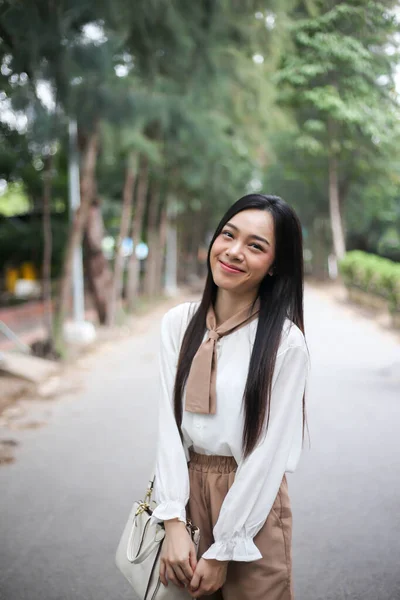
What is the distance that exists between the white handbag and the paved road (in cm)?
129

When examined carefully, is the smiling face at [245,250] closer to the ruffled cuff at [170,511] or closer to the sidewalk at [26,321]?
the ruffled cuff at [170,511]

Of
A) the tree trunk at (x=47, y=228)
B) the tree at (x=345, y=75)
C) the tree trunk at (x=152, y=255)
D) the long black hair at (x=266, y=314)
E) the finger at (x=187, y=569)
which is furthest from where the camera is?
the tree trunk at (x=152, y=255)

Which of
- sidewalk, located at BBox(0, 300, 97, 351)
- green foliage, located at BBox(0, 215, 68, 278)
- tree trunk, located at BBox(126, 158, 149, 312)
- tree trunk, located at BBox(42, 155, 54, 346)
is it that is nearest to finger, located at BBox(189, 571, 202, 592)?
tree trunk, located at BBox(42, 155, 54, 346)

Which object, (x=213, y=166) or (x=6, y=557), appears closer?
(x=6, y=557)

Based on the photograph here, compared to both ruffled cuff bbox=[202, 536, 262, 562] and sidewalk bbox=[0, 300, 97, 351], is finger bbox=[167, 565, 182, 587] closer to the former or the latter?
ruffled cuff bbox=[202, 536, 262, 562]

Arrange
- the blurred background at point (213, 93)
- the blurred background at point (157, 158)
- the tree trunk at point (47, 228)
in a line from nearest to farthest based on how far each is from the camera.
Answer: the blurred background at point (157, 158) < the blurred background at point (213, 93) < the tree trunk at point (47, 228)

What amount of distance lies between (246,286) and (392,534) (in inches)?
92.1

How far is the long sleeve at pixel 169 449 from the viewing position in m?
1.93

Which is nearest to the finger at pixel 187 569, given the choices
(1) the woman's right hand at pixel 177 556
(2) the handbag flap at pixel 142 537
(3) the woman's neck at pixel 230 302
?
(1) the woman's right hand at pixel 177 556

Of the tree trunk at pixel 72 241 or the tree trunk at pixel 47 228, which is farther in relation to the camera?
the tree trunk at pixel 72 241

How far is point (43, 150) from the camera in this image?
880cm

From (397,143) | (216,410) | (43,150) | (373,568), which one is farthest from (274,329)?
(43,150)

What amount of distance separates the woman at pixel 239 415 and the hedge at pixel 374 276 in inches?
388

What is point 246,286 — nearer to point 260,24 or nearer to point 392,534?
point 392,534
